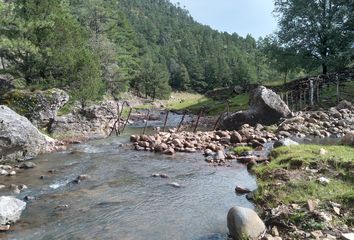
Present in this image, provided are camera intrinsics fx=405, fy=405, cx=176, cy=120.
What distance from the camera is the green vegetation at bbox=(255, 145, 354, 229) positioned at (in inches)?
400

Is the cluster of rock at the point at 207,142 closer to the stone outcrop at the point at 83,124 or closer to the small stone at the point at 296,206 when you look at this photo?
the stone outcrop at the point at 83,124

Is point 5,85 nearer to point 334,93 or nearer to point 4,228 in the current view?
point 4,228

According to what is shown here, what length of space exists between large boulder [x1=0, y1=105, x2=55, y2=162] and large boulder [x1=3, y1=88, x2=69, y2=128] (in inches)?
253

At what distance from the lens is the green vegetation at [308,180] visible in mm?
10164

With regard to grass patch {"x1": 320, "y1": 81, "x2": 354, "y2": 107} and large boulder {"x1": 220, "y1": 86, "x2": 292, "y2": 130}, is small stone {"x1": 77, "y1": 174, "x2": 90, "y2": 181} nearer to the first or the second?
large boulder {"x1": 220, "y1": 86, "x2": 292, "y2": 130}

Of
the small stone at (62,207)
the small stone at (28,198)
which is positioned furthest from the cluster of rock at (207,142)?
the small stone at (28,198)

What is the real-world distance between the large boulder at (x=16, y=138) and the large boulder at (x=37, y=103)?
6.42 meters

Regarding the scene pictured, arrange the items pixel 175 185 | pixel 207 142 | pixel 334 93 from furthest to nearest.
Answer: pixel 334 93 < pixel 207 142 < pixel 175 185

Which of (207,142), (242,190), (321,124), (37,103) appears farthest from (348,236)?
(37,103)

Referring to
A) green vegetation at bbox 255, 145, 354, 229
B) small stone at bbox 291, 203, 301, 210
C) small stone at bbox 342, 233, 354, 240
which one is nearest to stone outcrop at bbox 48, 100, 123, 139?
green vegetation at bbox 255, 145, 354, 229

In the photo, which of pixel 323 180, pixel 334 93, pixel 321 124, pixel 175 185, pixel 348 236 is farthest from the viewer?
pixel 334 93

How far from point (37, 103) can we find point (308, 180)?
21.0m

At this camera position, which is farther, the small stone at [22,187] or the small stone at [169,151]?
the small stone at [169,151]

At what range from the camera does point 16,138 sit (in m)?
20.0
